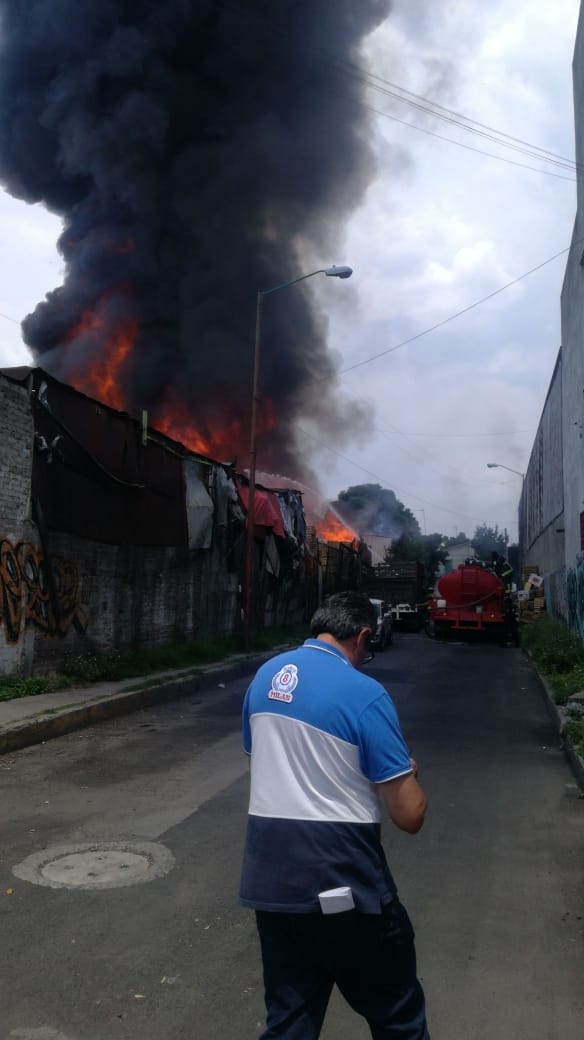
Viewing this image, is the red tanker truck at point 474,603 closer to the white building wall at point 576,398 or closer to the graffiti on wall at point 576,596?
the white building wall at point 576,398

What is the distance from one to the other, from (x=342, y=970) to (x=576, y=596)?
1732 centimetres

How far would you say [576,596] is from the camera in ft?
61.1

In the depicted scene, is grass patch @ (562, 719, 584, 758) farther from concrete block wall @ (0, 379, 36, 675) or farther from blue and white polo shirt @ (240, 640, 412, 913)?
concrete block wall @ (0, 379, 36, 675)

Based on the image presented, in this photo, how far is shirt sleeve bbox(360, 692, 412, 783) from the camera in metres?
2.38

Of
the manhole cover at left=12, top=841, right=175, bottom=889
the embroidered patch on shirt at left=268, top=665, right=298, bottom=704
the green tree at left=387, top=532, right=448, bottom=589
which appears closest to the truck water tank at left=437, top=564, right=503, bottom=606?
the manhole cover at left=12, top=841, right=175, bottom=889

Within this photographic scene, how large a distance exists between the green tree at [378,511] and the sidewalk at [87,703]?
221 ft

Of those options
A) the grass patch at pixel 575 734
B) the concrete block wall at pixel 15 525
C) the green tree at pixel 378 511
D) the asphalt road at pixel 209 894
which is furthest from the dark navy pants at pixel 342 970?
the green tree at pixel 378 511

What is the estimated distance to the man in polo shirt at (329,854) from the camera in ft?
7.75

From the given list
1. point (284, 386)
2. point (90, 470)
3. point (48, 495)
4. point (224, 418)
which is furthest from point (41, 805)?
point (284, 386)

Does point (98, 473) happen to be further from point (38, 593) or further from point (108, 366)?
point (108, 366)

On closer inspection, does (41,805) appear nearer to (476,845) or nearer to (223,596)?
(476,845)

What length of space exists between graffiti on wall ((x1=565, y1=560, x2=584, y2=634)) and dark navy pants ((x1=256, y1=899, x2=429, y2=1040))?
15.9m

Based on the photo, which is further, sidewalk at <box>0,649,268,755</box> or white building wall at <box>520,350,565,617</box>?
white building wall at <box>520,350,565,617</box>

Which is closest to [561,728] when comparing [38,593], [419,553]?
[38,593]
